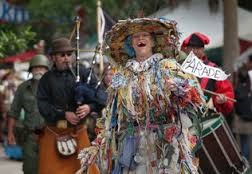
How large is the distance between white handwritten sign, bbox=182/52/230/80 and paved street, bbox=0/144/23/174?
19.4 ft

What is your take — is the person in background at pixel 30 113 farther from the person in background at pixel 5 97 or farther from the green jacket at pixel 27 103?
the person in background at pixel 5 97

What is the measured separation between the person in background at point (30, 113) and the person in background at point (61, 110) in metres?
0.48

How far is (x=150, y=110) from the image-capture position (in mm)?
5828

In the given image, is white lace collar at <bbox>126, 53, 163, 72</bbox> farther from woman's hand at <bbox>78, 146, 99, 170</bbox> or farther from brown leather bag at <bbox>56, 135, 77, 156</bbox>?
brown leather bag at <bbox>56, 135, 77, 156</bbox>

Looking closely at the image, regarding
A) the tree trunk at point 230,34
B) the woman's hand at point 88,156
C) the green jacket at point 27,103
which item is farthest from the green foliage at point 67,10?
the woman's hand at point 88,156

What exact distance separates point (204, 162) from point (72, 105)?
1.46 m

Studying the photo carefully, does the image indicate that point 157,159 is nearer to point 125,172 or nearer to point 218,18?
point 125,172

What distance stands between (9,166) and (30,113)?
4.49 metres

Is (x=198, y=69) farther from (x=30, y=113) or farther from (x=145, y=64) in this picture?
(x=30, y=113)

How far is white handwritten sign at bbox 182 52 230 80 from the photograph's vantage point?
6.38 m

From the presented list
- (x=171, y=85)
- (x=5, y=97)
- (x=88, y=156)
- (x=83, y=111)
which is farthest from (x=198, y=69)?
(x=5, y=97)

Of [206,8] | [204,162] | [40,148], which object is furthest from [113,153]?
[206,8]

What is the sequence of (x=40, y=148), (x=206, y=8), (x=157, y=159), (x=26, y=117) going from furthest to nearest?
(x=206, y=8), (x=26, y=117), (x=40, y=148), (x=157, y=159)

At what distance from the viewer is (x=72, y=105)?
25.5 feet
